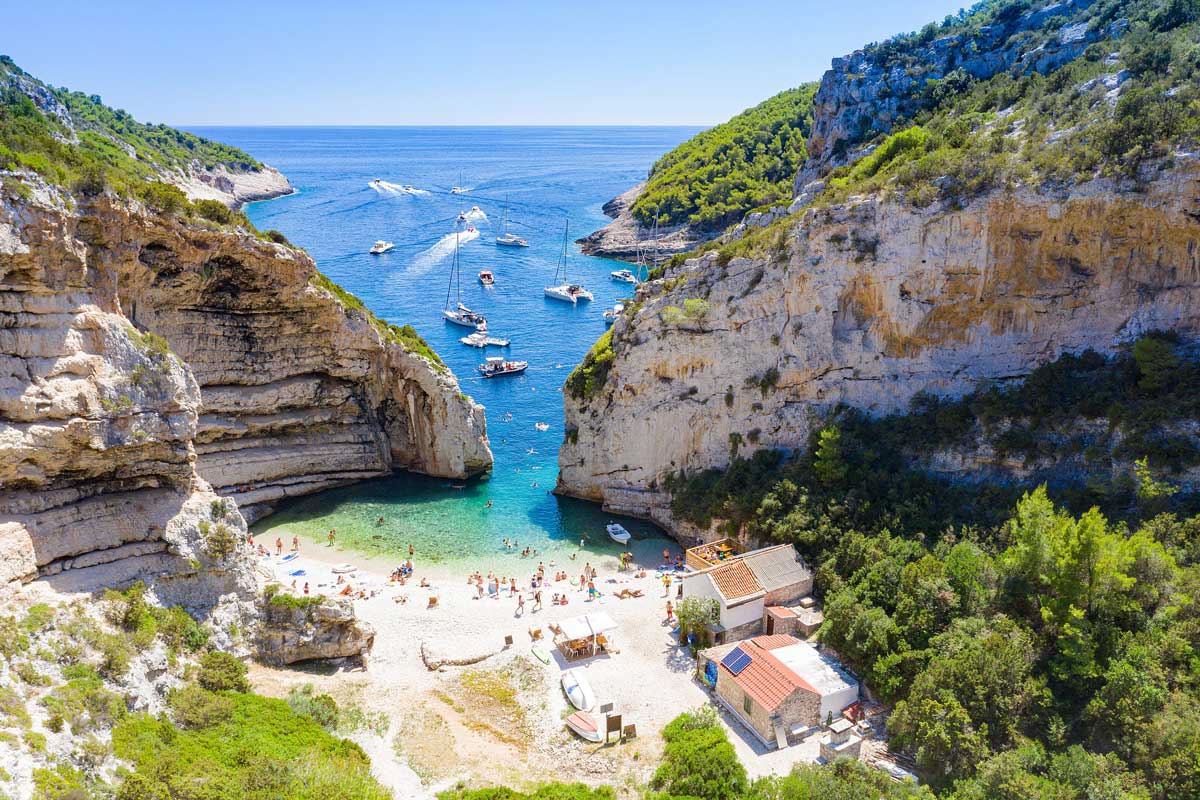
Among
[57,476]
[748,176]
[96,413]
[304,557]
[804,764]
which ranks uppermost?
[748,176]

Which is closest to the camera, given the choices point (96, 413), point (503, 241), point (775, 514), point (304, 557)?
point (96, 413)

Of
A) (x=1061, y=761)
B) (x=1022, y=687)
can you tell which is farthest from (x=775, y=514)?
(x=1061, y=761)

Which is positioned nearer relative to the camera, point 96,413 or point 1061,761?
point 1061,761

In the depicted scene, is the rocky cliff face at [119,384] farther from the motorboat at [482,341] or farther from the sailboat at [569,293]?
the sailboat at [569,293]

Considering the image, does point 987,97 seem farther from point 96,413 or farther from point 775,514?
point 96,413

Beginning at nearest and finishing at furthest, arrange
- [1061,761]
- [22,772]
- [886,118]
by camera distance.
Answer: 1. [22,772]
2. [1061,761]
3. [886,118]

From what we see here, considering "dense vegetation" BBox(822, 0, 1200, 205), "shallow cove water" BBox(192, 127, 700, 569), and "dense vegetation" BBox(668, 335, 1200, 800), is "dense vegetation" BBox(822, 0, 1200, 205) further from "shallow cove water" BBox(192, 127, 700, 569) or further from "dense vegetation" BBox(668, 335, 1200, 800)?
"shallow cove water" BBox(192, 127, 700, 569)

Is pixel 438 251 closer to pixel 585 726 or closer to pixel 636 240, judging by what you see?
pixel 636 240

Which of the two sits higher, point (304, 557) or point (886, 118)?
point (886, 118)

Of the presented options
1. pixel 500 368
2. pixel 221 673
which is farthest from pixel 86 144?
pixel 221 673
